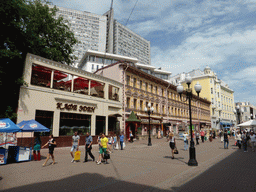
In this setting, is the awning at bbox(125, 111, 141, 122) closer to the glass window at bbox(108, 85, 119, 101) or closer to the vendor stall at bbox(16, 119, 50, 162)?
the glass window at bbox(108, 85, 119, 101)

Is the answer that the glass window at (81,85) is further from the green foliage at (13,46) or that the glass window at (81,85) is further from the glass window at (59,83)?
the green foliage at (13,46)

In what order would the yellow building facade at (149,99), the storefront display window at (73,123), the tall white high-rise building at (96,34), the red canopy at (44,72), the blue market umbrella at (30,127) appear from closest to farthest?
the blue market umbrella at (30,127), the red canopy at (44,72), the storefront display window at (73,123), the yellow building facade at (149,99), the tall white high-rise building at (96,34)

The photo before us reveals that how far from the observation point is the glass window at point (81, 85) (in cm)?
2058

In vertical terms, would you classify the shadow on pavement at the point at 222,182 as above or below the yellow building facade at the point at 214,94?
below

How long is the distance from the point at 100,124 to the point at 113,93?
487 centimetres

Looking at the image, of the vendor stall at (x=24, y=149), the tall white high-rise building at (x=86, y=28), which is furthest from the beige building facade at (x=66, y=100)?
the tall white high-rise building at (x=86, y=28)

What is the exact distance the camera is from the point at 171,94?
39875mm

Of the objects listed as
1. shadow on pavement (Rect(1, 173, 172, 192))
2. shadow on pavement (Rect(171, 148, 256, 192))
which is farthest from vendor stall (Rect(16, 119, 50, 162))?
shadow on pavement (Rect(171, 148, 256, 192))

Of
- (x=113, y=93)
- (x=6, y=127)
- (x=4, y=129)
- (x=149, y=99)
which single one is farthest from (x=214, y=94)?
(x=4, y=129)

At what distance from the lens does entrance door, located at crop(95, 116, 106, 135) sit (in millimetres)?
22359

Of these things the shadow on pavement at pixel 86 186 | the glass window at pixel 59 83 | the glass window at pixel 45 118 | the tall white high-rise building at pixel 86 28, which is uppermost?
the tall white high-rise building at pixel 86 28

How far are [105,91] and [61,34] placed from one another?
10.7m

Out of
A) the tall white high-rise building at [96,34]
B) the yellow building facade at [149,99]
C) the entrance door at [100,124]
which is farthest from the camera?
the tall white high-rise building at [96,34]

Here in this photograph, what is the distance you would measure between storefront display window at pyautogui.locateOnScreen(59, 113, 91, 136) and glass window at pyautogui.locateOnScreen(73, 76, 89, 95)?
2721 millimetres
